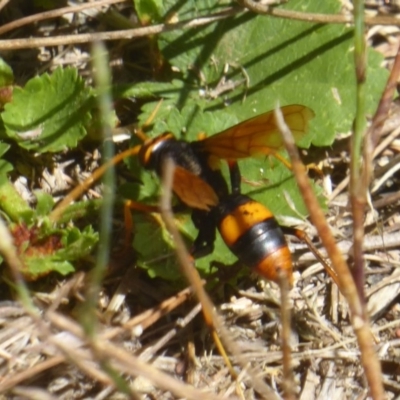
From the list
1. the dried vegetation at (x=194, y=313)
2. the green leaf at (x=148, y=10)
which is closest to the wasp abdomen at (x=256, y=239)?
the dried vegetation at (x=194, y=313)

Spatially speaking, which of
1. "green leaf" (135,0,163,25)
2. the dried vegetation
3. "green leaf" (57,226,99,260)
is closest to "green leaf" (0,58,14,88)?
the dried vegetation

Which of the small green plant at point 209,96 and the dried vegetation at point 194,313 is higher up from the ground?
the small green plant at point 209,96

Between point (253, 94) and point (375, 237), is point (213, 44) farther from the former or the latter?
point (375, 237)

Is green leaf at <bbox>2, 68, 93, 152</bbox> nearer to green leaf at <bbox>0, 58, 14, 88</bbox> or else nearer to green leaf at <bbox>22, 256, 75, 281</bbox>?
green leaf at <bbox>0, 58, 14, 88</bbox>

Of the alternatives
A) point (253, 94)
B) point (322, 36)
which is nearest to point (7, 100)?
point (253, 94)

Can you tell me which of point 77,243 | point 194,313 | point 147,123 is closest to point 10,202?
point 77,243

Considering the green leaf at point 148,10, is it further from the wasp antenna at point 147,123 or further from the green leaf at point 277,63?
the wasp antenna at point 147,123
